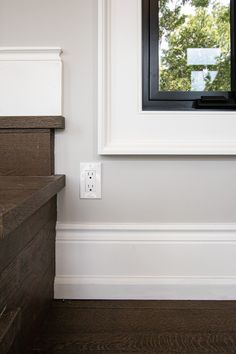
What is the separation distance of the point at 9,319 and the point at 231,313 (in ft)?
2.05

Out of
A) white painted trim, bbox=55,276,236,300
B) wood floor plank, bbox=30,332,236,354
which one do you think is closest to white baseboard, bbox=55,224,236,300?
white painted trim, bbox=55,276,236,300

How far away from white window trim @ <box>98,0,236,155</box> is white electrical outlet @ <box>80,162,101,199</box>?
6cm

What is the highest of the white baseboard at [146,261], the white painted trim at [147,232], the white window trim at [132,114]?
the white window trim at [132,114]

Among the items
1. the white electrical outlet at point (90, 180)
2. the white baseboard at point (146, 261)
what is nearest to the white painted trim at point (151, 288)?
the white baseboard at point (146, 261)

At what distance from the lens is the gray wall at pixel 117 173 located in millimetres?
937

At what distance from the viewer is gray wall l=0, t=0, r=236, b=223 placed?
94 centimetres

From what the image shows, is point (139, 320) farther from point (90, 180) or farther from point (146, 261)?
point (90, 180)

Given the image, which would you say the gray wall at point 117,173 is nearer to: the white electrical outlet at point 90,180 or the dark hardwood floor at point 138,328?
the white electrical outlet at point 90,180

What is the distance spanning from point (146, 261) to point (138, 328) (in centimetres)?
21

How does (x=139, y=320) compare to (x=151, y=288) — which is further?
(x=151, y=288)

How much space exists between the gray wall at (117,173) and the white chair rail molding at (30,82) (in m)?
0.04

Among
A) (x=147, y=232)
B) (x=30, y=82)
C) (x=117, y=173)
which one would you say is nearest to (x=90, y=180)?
(x=117, y=173)

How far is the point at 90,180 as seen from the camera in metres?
0.95

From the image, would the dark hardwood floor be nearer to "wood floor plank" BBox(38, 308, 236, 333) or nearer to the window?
"wood floor plank" BBox(38, 308, 236, 333)
